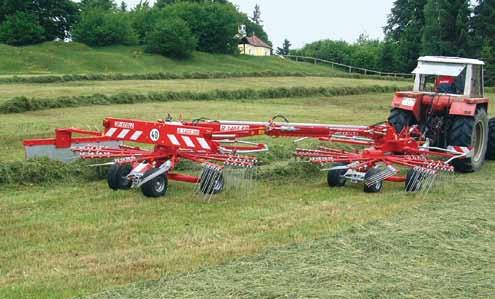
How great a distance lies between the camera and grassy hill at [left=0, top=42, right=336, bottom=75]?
117 feet

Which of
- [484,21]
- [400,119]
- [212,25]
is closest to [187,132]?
[400,119]

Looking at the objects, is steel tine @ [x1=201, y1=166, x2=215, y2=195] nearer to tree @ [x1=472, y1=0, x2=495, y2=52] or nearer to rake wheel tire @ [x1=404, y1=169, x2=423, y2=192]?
rake wheel tire @ [x1=404, y1=169, x2=423, y2=192]

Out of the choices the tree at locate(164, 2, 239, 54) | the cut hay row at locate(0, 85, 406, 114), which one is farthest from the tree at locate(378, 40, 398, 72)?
the cut hay row at locate(0, 85, 406, 114)

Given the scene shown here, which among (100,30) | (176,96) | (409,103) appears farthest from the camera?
(100,30)

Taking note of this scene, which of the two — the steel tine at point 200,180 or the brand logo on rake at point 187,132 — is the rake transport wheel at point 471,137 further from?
the brand logo on rake at point 187,132

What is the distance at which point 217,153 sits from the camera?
933cm

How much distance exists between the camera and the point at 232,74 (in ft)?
120

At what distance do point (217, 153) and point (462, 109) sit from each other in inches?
179

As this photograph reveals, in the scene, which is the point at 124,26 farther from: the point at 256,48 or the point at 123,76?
the point at 256,48

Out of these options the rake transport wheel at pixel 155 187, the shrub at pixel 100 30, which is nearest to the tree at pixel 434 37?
the shrub at pixel 100 30

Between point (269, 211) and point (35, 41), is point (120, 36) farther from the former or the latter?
point (269, 211)

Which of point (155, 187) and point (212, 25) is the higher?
point (212, 25)

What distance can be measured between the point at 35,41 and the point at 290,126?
39463 mm

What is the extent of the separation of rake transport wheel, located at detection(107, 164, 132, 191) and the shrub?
1542 inches
